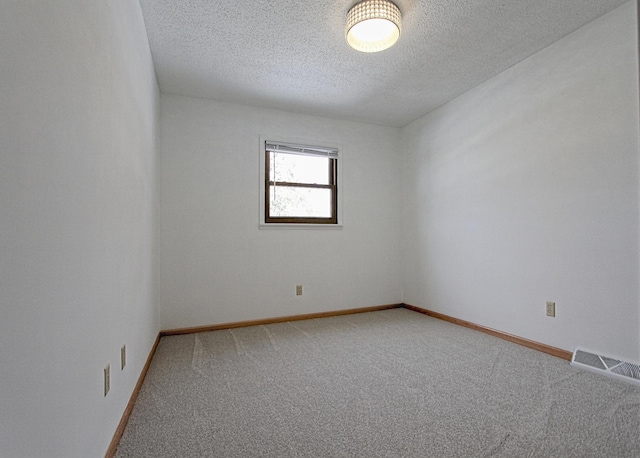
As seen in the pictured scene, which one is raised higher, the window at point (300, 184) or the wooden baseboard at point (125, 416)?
the window at point (300, 184)

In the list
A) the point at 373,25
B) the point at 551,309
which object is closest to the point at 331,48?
the point at 373,25

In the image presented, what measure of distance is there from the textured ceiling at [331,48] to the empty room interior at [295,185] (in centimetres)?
2

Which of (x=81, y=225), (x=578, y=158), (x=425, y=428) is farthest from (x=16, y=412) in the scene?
(x=578, y=158)

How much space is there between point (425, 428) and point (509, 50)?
8.94 ft

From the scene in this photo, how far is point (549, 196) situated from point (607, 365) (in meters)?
1.20

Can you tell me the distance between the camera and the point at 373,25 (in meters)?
1.99

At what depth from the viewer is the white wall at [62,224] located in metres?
0.61

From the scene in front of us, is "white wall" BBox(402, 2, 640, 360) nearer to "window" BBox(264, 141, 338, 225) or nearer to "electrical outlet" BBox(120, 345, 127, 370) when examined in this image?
"window" BBox(264, 141, 338, 225)

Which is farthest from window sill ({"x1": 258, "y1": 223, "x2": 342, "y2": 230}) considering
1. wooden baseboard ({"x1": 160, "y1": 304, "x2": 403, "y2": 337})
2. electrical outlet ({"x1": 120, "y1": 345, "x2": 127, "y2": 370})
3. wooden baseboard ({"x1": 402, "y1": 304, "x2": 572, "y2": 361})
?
electrical outlet ({"x1": 120, "y1": 345, "x2": 127, "y2": 370})

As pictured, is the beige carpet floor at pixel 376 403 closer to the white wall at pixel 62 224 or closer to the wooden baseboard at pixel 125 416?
the wooden baseboard at pixel 125 416

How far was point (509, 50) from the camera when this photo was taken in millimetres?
2467

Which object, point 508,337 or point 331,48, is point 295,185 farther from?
point 508,337

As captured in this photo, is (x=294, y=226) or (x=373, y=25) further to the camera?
(x=294, y=226)

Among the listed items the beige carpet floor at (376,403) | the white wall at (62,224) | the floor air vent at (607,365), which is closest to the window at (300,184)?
the beige carpet floor at (376,403)
